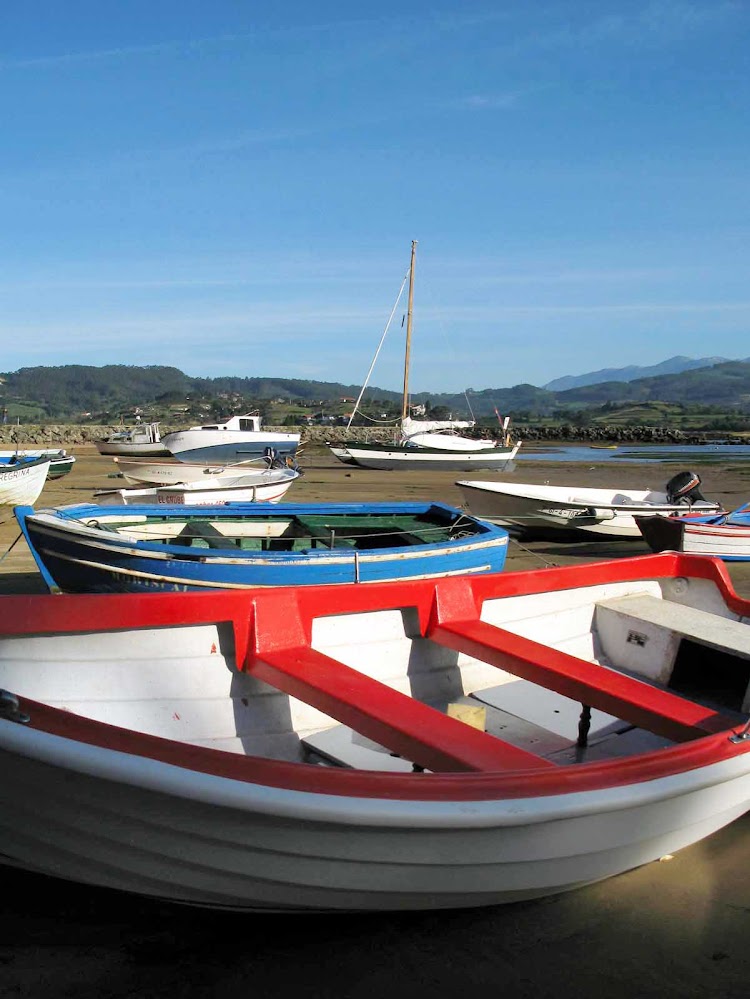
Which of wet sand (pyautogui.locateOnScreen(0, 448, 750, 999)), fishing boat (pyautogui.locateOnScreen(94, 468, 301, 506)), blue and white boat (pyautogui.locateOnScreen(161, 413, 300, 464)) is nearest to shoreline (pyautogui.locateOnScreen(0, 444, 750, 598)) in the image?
fishing boat (pyautogui.locateOnScreen(94, 468, 301, 506))

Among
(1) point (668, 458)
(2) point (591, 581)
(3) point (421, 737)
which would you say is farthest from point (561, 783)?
(1) point (668, 458)

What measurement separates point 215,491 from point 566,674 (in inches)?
352

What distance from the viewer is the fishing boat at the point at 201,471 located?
15.6m

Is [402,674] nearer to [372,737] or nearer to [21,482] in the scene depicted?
[372,737]

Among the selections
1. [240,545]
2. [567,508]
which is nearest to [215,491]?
[240,545]

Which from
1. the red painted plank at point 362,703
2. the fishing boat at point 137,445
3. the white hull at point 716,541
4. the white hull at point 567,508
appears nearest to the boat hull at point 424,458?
the fishing boat at point 137,445

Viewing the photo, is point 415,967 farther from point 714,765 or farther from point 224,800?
point 714,765

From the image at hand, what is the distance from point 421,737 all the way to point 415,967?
939mm

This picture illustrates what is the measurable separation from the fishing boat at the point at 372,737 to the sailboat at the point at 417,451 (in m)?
27.5

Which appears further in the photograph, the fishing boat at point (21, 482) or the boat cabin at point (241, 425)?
the boat cabin at point (241, 425)

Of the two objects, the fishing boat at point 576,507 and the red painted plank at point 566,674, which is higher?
the red painted plank at point 566,674

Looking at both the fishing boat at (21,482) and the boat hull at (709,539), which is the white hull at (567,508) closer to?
the boat hull at (709,539)

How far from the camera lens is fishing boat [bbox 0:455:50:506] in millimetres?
16781

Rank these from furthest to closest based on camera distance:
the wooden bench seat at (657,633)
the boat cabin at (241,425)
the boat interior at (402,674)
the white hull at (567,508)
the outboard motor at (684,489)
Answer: the boat cabin at (241,425), the outboard motor at (684,489), the white hull at (567,508), the wooden bench seat at (657,633), the boat interior at (402,674)
